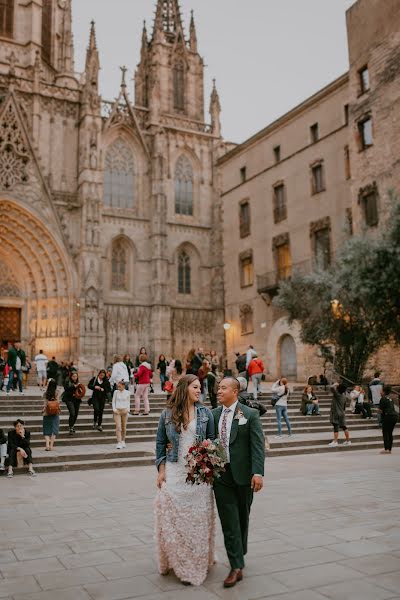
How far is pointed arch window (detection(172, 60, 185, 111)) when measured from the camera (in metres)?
38.1

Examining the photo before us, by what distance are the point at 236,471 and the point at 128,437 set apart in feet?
31.9

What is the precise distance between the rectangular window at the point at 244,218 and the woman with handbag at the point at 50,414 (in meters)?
23.1

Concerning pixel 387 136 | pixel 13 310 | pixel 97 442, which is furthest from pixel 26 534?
pixel 13 310

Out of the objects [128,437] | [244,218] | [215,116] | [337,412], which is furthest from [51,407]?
[215,116]

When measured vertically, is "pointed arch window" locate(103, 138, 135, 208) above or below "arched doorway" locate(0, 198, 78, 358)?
above

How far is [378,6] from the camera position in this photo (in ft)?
79.6

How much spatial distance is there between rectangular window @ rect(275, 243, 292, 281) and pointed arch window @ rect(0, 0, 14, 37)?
21.8 meters

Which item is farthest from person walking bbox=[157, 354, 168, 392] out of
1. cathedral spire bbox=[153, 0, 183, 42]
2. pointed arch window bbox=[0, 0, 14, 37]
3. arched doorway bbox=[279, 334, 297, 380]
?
pointed arch window bbox=[0, 0, 14, 37]

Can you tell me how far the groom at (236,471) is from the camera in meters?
4.50

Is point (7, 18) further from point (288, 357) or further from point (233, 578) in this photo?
point (233, 578)

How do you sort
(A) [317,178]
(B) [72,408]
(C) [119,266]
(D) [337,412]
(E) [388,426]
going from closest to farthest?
1. (E) [388,426]
2. (D) [337,412]
3. (B) [72,408]
4. (A) [317,178]
5. (C) [119,266]

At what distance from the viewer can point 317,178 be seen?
28.9 meters

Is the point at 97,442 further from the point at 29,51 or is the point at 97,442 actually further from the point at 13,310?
the point at 29,51

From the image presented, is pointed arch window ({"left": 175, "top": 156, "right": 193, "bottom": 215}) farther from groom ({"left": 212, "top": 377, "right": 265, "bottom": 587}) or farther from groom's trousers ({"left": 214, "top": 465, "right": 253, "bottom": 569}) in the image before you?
groom's trousers ({"left": 214, "top": 465, "right": 253, "bottom": 569})
